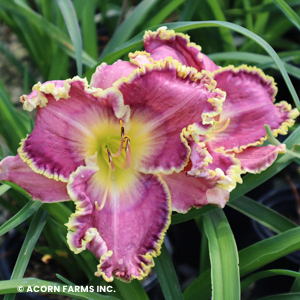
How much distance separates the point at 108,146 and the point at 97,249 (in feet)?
0.79

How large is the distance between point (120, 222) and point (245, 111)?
16.6 inches

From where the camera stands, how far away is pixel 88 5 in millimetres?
1318

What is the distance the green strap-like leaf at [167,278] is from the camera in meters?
0.78

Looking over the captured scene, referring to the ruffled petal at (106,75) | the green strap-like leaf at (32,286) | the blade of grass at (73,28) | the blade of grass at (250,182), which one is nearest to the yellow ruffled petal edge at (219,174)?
the blade of grass at (250,182)

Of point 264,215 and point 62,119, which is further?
point 264,215

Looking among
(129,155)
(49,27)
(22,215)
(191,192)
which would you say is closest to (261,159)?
(191,192)

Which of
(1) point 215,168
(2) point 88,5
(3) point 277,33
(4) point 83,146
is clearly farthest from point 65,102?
(3) point 277,33

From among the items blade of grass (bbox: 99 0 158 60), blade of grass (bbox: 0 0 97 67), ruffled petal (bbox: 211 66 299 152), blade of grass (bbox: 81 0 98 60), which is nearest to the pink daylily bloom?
ruffled petal (bbox: 211 66 299 152)

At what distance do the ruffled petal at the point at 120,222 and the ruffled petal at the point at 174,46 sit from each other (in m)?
0.28

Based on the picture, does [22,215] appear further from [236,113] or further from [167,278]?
[236,113]

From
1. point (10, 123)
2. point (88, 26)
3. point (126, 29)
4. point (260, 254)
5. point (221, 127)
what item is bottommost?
point (260, 254)

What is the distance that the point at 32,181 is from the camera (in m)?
0.70

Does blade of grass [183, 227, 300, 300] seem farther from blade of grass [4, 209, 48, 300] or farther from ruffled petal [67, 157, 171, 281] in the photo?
blade of grass [4, 209, 48, 300]

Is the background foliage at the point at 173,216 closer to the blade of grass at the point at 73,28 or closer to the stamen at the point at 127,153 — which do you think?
the blade of grass at the point at 73,28
